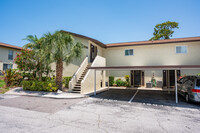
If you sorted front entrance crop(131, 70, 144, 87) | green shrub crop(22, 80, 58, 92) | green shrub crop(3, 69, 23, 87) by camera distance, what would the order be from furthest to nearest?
front entrance crop(131, 70, 144, 87)
green shrub crop(3, 69, 23, 87)
green shrub crop(22, 80, 58, 92)

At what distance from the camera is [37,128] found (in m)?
4.27

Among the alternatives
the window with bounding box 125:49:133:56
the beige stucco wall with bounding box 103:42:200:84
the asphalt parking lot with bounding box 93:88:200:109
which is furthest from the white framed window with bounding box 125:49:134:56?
A: the asphalt parking lot with bounding box 93:88:200:109

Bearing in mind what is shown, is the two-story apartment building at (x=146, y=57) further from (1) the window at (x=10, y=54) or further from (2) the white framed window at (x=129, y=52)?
(1) the window at (x=10, y=54)

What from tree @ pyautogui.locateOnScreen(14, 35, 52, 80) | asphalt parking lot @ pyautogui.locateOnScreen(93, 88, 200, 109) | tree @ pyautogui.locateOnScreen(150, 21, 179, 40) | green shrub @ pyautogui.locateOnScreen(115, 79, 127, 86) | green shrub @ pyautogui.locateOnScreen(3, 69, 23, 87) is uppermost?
tree @ pyautogui.locateOnScreen(150, 21, 179, 40)

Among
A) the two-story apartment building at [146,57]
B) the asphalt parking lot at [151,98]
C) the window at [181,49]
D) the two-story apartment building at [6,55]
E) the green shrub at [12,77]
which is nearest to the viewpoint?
the asphalt parking lot at [151,98]

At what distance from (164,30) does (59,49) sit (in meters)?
27.0

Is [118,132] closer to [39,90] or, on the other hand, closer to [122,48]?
[39,90]

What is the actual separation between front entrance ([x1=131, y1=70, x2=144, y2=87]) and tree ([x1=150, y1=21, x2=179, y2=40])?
1670 cm

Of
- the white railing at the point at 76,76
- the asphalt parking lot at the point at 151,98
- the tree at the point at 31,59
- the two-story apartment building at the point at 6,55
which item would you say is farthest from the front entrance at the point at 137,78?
the two-story apartment building at the point at 6,55

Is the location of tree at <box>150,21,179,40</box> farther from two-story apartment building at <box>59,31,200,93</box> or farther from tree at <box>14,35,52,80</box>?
tree at <box>14,35,52,80</box>

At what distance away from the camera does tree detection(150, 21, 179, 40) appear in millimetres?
28562

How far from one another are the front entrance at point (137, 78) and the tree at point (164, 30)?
54.8 feet

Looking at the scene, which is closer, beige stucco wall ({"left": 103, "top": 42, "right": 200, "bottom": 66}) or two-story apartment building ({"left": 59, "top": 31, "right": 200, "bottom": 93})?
two-story apartment building ({"left": 59, "top": 31, "right": 200, "bottom": 93})

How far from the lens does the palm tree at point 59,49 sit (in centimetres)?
1073
